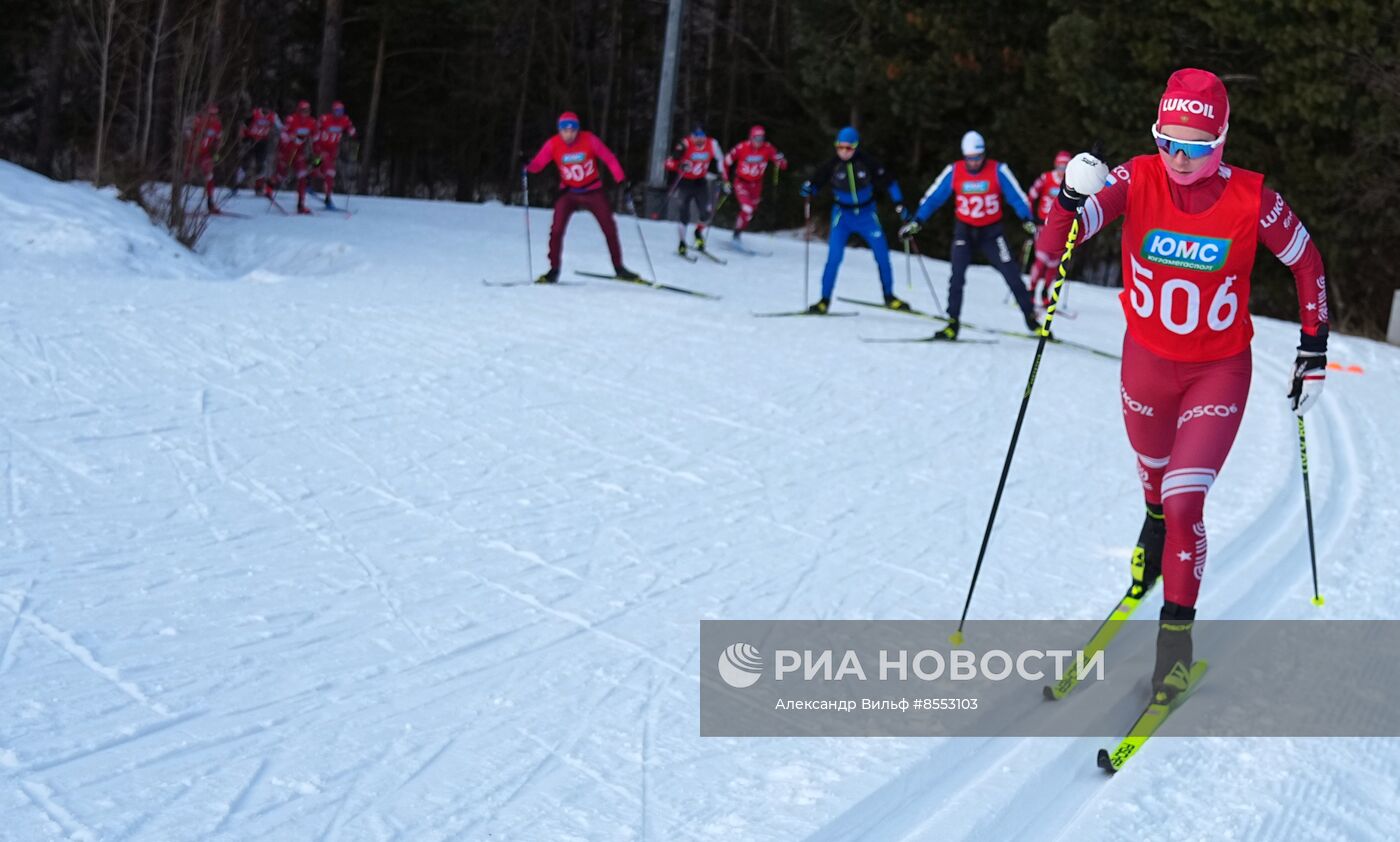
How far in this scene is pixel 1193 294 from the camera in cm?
388

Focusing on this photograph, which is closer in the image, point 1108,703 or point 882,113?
Result: point 1108,703

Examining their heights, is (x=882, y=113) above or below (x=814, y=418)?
above

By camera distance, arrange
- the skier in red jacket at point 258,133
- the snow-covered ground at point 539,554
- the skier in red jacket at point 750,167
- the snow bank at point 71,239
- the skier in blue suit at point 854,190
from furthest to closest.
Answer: the skier in red jacket at point 750,167
the skier in red jacket at point 258,133
the skier in blue suit at point 854,190
the snow bank at point 71,239
the snow-covered ground at point 539,554

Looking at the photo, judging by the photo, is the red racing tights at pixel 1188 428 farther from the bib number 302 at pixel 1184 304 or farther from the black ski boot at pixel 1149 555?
the black ski boot at pixel 1149 555

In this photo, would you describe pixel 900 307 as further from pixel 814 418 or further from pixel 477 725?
pixel 477 725

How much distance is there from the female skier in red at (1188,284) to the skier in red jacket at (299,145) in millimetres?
16103

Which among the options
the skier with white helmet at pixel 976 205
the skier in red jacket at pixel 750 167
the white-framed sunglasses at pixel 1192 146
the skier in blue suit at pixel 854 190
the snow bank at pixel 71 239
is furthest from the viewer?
the skier in red jacket at pixel 750 167

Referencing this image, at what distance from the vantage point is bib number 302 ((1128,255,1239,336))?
12.7ft

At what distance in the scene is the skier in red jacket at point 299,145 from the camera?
1864 cm

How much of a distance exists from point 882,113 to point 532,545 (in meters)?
24.5

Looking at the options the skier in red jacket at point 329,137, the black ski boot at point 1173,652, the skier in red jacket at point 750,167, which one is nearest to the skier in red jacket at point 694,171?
the skier in red jacket at point 750,167

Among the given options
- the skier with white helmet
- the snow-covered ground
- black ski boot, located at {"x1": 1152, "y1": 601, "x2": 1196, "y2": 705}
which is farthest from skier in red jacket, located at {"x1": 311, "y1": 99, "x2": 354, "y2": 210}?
black ski boot, located at {"x1": 1152, "y1": 601, "x2": 1196, "y2": 705}

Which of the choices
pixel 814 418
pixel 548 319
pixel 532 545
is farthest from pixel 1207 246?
pixel 548 319

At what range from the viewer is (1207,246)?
380 centimetres
